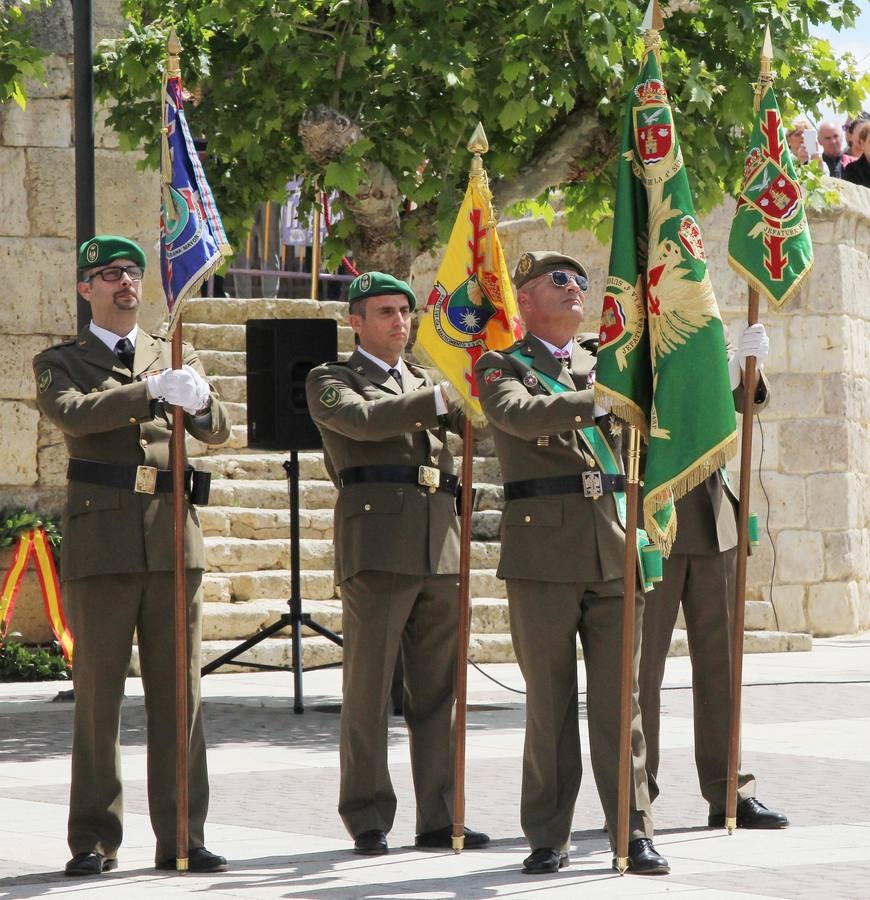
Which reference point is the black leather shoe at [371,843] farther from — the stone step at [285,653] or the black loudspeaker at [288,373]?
the stone step at [285,653]

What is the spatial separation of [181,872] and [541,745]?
4.00 feet

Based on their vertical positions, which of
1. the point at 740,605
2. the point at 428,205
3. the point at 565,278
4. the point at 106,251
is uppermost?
the point at 428,205

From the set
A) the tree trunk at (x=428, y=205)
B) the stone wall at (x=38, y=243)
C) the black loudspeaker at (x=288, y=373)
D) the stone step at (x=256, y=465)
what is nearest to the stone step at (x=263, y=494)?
the stone step at (x=256, y=465)

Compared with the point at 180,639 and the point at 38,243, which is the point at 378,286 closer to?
the point at 180,639

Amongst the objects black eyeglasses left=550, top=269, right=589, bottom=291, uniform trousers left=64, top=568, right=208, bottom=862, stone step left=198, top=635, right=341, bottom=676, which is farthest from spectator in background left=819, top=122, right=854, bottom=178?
uniform trousers left=64, top=568, right=208, bottom=862

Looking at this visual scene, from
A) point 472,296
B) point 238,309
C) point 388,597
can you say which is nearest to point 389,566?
point 388,597

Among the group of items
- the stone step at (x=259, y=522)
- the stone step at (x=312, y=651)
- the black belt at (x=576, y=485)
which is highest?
the black belt at (x=576, y=485)

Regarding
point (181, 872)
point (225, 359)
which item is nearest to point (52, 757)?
point (181, 872)

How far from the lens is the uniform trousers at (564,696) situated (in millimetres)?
5828

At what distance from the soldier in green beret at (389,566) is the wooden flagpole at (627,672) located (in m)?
0.78

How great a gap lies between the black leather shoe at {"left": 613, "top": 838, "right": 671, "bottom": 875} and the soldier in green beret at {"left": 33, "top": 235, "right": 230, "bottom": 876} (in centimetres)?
130

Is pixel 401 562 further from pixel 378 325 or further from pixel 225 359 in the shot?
pixel 225 359

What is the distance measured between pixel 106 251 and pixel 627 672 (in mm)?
2221

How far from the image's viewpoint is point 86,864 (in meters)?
5.76
